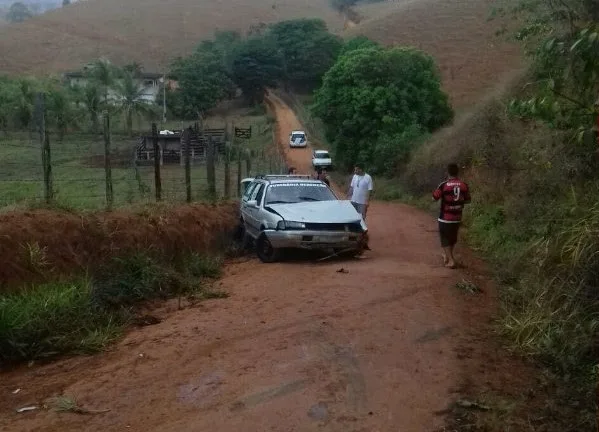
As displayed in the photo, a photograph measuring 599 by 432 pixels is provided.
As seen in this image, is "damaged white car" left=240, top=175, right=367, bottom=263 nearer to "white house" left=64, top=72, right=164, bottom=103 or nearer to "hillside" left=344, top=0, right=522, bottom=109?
"hillside" left=344, top=0, right=522, bottom=109

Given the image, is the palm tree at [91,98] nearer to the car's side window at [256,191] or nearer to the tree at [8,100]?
the tree at [8,100]

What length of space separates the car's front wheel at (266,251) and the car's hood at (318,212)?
644mm

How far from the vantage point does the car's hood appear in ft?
42.5

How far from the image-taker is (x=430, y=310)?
9.00m

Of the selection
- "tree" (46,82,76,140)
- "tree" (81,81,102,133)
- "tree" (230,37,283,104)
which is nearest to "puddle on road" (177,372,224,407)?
"tree" (46,82,76,140)

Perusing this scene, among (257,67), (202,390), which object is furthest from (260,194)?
(257,67)

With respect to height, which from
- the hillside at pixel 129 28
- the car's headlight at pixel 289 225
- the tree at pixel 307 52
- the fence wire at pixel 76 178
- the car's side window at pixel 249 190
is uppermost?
the hillside at pixel 129 28

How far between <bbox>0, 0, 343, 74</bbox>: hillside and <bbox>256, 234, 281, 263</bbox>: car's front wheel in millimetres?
82297

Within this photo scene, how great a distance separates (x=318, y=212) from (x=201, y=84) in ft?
173

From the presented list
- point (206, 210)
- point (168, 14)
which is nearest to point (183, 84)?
point (206, 210)

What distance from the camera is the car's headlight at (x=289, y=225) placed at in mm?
12784

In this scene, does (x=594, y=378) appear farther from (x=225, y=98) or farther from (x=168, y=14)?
(x=168, y=14)

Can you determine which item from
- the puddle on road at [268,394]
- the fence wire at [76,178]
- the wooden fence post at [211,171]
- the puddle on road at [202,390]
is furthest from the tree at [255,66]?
the puddle on road at [268,394]

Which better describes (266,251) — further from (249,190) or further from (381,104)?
(381,104)
